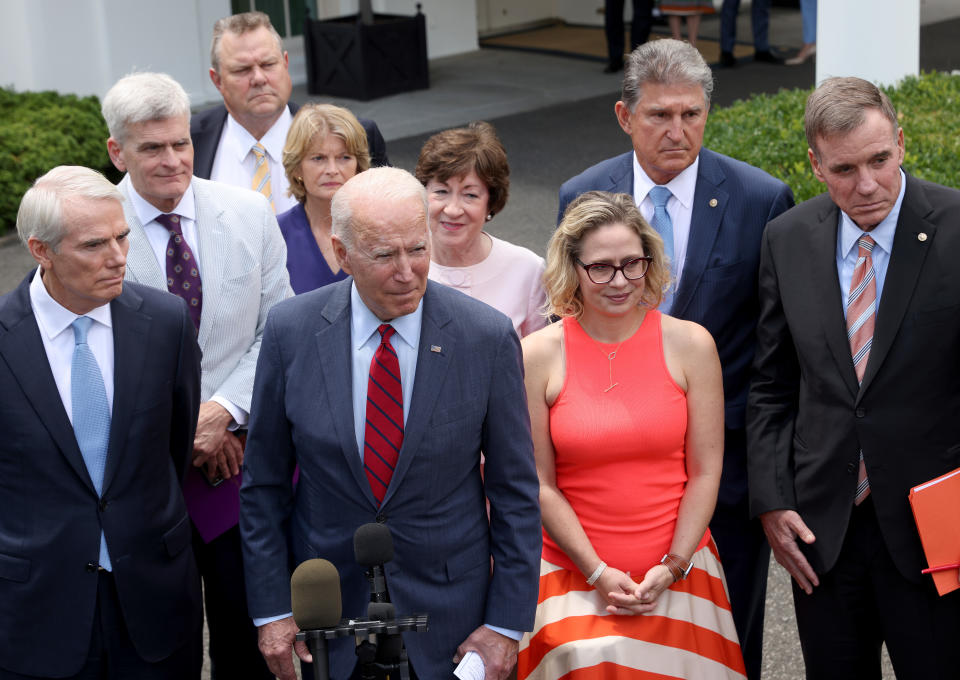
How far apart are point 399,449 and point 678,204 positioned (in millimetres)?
1605

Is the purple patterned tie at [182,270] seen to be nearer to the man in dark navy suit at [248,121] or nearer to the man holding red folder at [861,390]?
the man in dark navy suit at [248,121]

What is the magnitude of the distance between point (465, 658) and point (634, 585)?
0.69m

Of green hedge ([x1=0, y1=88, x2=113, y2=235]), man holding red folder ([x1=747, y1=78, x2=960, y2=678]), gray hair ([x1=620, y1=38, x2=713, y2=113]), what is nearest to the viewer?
man holding red folder ([x1=747, y1=78, x2=960, y2=678])

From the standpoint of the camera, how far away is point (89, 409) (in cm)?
370

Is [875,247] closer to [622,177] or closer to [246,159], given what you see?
[622,177]

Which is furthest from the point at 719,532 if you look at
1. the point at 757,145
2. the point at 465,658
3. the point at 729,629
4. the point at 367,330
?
the point at 757,145

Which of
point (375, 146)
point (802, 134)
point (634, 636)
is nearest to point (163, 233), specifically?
point (375, 146)

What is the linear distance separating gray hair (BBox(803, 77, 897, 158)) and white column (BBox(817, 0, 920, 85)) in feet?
19.0

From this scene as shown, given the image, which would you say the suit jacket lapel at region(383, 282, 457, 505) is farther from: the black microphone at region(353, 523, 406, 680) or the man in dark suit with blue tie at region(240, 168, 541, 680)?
the black microphone at region(353, 523, 406, 680)

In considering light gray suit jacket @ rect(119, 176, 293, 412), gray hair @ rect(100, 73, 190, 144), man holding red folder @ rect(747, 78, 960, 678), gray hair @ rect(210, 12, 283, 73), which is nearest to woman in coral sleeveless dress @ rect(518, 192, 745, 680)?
man holding red folder @ rect(747, 78, 960, 678)

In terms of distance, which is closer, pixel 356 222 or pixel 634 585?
pixel 356 222

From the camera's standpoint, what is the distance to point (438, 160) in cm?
454

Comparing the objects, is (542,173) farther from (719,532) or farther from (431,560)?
(431,560)

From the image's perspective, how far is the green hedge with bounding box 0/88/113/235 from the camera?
1153 centimetres
